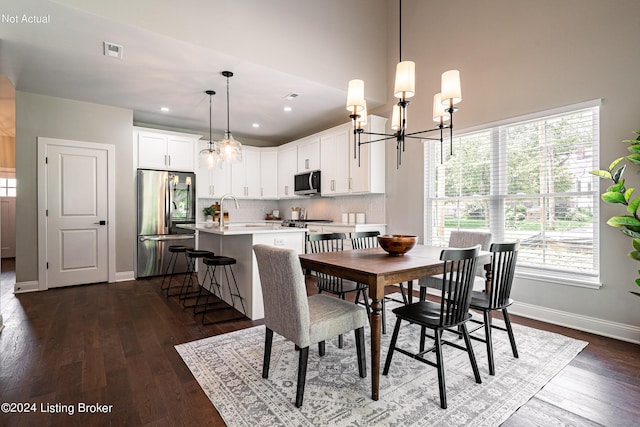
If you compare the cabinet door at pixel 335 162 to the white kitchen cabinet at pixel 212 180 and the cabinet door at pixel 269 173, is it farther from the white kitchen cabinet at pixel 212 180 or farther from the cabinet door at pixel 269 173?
the white kitchen cabinet at pixel 212 180

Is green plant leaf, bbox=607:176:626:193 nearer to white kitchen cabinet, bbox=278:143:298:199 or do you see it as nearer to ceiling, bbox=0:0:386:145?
ceiling, bbox=0:0:386:145

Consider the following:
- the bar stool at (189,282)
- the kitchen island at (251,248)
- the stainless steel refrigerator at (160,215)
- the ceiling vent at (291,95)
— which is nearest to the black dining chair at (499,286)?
the kitchen island at (251,248)

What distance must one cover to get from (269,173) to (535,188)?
16.6 feet

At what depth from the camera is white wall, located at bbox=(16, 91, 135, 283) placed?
4.39 metres

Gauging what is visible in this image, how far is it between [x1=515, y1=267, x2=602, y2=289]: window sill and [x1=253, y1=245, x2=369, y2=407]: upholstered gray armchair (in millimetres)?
2373

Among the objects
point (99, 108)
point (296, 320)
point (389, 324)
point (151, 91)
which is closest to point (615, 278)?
point (389, 324)

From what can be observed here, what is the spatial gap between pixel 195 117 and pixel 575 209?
5633mm

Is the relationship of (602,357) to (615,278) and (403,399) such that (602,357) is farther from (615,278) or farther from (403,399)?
(403,399)

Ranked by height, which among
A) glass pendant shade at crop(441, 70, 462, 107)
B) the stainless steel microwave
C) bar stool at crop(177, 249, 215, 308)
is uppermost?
glass pendant shade at crop(441, 70, 462, 107)

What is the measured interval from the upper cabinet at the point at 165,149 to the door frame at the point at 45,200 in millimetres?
457

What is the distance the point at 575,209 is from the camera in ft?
10.2

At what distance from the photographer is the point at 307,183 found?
6.04 metres

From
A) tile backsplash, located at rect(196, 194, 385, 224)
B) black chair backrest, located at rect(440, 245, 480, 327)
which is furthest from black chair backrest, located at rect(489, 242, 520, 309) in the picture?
tile backsplash, located at rect(196, 194, 385, 224)

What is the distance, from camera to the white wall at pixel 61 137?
4.39 meters
